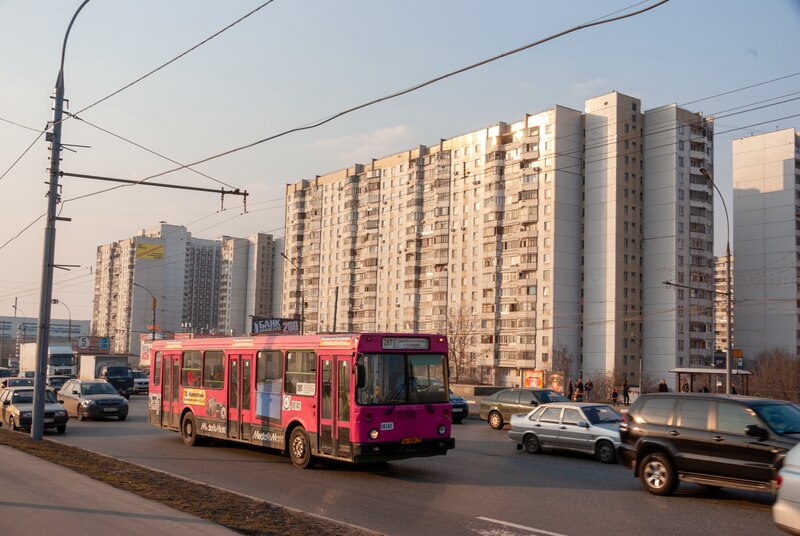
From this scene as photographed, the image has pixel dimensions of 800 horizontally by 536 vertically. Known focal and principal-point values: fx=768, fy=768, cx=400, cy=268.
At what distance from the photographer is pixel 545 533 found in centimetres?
998

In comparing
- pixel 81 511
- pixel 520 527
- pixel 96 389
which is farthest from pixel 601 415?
pixel 96 389

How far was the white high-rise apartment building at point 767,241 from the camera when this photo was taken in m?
94.2

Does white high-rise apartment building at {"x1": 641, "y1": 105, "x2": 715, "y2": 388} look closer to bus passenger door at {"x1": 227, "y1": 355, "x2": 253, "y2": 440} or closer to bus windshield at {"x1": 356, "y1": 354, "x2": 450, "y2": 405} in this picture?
bus passenger door at {"x1": 227, "y1": 355, "x2": 253, "y2": 440}

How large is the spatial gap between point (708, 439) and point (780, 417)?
3.69 ft

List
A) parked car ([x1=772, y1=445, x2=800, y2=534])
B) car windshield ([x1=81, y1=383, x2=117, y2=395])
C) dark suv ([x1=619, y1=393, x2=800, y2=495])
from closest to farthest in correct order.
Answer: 1. parked car ([x1=772, y1=445, x2=800, y2=534])
2. dark suv ([x1=619, y1=393, x2=800, y2=495])
3. car windshield ([x1=81, y1=383, x2=117, y2=395])

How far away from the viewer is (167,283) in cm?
14912

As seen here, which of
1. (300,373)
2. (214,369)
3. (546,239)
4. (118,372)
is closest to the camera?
(300,373)

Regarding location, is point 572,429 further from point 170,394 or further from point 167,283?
point 167,283

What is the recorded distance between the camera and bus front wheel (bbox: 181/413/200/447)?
2031cm

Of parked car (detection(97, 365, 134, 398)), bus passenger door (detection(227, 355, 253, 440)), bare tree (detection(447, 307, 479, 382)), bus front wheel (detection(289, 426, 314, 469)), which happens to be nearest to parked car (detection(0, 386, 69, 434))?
bus passenger door (detection(227, 355, 253, 440))

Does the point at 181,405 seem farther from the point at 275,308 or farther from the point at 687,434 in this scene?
the point at 275,308

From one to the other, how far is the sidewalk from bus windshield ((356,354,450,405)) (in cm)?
508

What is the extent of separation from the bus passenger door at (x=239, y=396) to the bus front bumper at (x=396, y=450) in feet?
14.2

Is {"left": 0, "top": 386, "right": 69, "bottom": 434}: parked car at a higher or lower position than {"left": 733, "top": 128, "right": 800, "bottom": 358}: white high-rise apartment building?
lower
